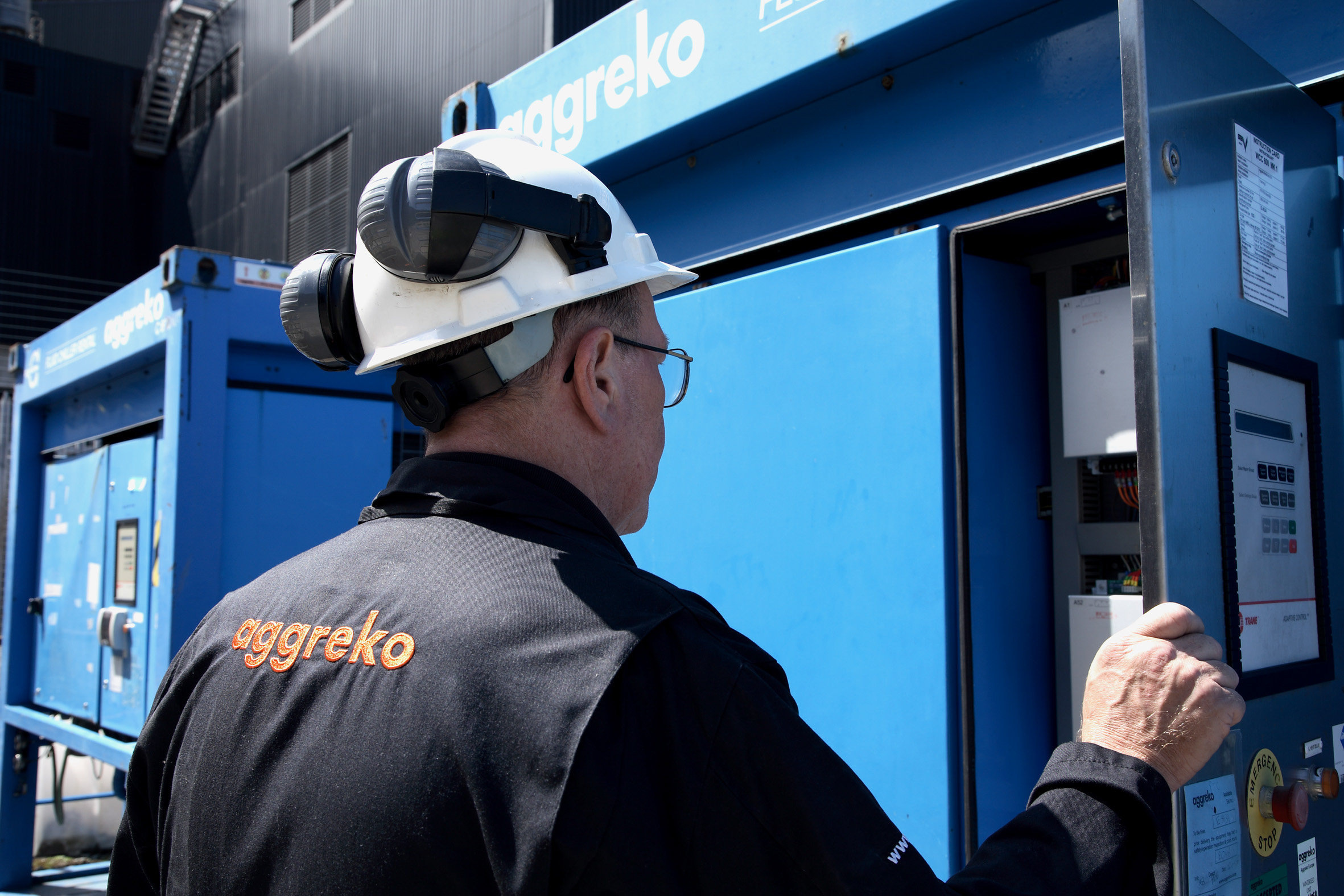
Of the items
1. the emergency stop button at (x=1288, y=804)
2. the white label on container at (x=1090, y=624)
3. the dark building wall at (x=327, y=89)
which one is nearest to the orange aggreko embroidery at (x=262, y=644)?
the emergency stop button at (x=1288, y=804)

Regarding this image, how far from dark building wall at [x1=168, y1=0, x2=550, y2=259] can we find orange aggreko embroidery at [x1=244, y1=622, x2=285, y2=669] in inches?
305

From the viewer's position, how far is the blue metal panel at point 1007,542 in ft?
5.98

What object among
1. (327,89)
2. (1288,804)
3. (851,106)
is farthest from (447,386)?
(327,89)

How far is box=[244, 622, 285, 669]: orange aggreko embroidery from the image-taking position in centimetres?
103

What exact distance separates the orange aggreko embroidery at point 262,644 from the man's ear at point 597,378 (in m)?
0.41

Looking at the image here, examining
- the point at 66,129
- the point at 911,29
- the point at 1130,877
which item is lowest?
the point at 1130,877

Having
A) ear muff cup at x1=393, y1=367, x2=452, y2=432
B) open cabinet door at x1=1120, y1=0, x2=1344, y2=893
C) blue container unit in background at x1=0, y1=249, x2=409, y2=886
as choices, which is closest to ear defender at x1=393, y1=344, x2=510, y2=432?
ear muff cup at x1=393, y1=367, x2=452, y2=432

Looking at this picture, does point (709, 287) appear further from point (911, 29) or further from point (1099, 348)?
point (1099, 348)

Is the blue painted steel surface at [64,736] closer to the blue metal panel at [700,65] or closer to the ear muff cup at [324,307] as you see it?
the blue metal panel at [700,65]

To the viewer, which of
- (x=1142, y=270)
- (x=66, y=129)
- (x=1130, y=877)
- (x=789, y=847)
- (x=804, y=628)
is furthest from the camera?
(x=66, y=129)

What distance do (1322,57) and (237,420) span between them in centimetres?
347

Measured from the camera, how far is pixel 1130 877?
966 mm

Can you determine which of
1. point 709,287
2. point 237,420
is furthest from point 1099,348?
point 237,420

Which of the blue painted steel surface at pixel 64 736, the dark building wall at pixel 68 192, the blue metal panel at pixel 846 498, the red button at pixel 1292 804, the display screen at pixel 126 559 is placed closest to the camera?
the red button at pixel 1292 804
